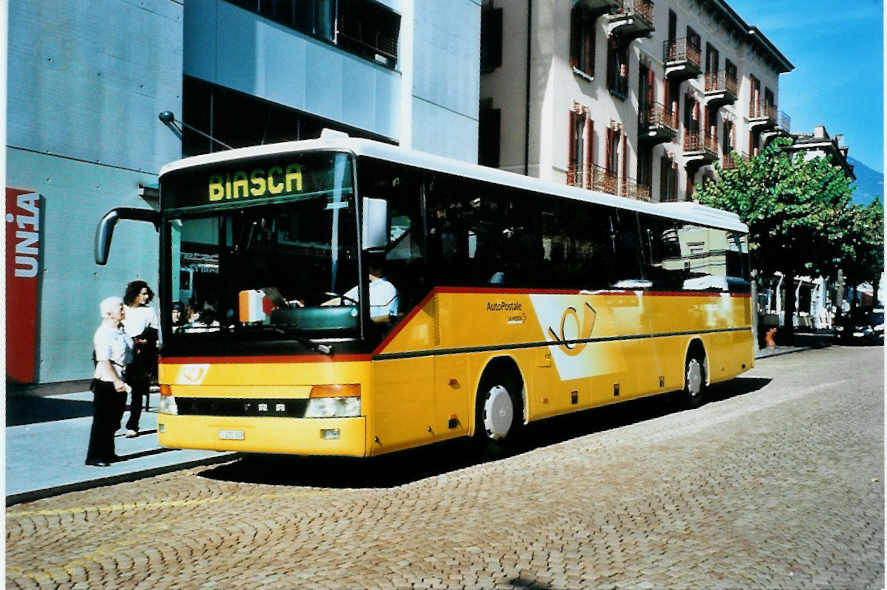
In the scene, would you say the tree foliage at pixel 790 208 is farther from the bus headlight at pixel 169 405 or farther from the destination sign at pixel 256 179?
the bus headlight at pixel 169 405

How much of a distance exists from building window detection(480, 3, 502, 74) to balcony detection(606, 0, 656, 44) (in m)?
4.39

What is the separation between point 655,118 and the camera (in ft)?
113

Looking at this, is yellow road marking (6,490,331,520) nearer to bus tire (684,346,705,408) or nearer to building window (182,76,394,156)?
bus tire (684,346,705,408)

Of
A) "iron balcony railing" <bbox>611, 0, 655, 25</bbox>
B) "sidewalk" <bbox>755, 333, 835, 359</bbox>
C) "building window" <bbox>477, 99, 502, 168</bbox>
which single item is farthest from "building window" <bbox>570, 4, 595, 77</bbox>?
"sidewalk" <bbox>755, 333, 835, 359</bbox>

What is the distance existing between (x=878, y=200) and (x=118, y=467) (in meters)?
40.3

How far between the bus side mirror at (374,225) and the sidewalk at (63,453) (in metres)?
3.41

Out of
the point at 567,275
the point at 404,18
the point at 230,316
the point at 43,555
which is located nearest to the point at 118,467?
the point at 230,316

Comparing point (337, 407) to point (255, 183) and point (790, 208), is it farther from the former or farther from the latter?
point (790, 208)

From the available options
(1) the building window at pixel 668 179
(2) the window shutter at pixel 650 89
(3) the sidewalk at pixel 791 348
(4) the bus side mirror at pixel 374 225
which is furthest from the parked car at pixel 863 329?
(4) the bus side mirror at pixel 374 225

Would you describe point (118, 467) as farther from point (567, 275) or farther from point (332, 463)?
point (567, 275)

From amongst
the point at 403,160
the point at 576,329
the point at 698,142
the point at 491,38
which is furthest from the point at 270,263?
the point at 698,142

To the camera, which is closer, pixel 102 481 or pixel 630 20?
pixel 102 481

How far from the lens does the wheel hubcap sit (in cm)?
938

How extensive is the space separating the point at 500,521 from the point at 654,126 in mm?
29383
